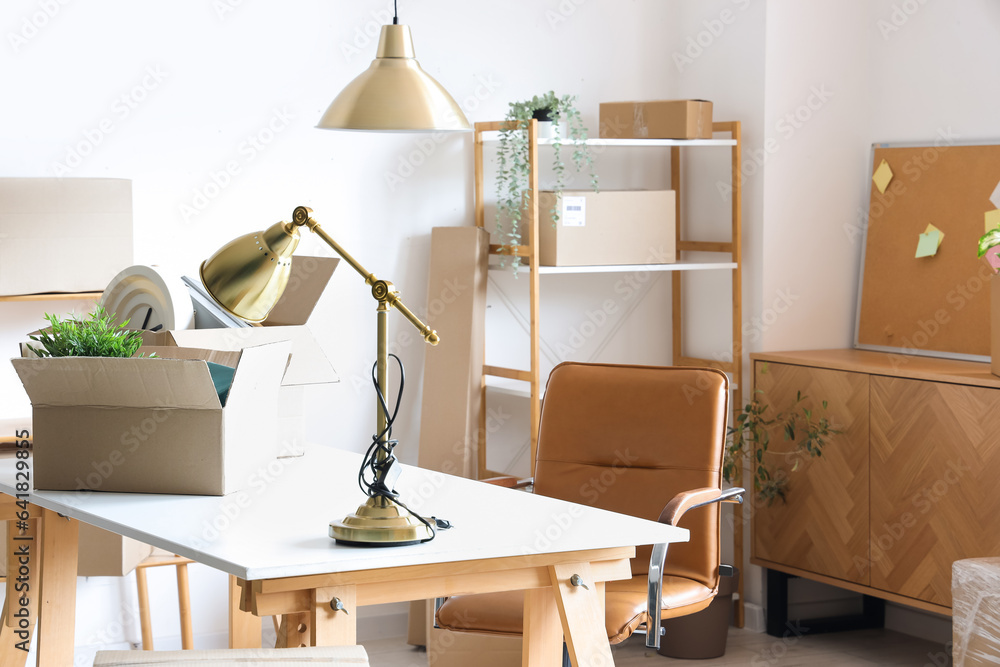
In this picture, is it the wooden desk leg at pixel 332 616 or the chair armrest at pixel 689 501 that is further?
the chair armrest at pixel 689 501

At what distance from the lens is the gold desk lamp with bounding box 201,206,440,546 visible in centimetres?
195

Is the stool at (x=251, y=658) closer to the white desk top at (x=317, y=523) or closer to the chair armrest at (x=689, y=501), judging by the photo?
the white desk top at (x=317, y=523)

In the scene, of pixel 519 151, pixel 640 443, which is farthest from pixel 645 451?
pixel 519 151

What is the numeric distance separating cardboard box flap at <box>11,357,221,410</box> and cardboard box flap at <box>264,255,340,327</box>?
0.66 m

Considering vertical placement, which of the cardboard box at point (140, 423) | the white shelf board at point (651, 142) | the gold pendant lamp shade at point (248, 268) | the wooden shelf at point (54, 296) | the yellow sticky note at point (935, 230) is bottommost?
the cardboard box at point (140, 423)

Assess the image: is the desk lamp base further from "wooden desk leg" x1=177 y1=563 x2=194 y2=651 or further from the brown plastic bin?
the brown plastic bin

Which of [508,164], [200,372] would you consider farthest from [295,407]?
[508,164]

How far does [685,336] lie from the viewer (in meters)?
4.61

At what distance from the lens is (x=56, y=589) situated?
2.55 metres

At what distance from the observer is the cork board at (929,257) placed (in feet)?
12.7

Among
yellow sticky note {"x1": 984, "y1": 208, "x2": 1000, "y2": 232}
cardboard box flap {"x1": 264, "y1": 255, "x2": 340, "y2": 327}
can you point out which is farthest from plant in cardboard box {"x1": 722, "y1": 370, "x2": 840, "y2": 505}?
cardboard box flap {"x1": 264, "y1": 255, "x2": 340, "y2": 327}

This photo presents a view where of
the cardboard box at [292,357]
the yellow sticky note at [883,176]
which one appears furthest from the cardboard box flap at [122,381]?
the yellow sticky note at [883,176]

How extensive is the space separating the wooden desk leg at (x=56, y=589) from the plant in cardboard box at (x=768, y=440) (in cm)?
219

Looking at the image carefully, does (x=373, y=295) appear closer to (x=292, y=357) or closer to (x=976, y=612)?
(x=292, y=357)
